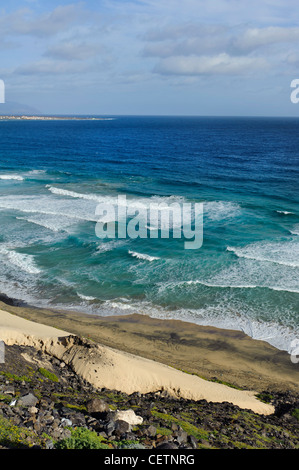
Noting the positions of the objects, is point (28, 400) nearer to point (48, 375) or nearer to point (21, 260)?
point (48, 375)

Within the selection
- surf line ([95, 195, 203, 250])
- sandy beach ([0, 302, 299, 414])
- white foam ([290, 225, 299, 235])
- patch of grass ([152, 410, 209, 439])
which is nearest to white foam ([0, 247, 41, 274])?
sandy beach ([0, 302, 299, 414])

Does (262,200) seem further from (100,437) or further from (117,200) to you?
(100,437)

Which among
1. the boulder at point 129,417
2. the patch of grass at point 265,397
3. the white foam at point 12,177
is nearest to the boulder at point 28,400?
the boulder at point 129,417

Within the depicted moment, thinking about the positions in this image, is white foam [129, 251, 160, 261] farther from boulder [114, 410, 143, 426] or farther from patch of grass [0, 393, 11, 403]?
patch of grass [0, 393, 11, 403]

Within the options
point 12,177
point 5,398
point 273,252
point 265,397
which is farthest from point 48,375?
point 12,177
